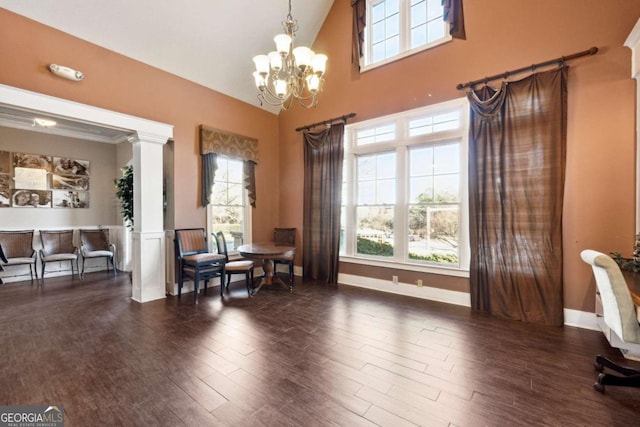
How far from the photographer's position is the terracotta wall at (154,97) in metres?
3.02

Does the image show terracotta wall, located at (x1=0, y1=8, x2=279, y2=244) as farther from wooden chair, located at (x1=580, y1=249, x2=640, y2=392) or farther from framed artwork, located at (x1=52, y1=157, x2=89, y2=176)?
wooden chair, located at (x1=580, y1=249, x2=640, y2=392)

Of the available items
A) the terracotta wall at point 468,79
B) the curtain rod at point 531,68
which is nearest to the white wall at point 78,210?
the terracotta wall at point 468,79

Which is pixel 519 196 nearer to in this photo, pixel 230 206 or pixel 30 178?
pixel 230 206

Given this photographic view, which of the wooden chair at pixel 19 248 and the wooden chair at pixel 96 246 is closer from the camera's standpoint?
the wooden chair at pixel 19 248

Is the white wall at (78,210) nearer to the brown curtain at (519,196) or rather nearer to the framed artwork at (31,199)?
the framed artwork at (31,199)

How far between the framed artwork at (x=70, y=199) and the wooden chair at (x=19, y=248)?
0.74 meters

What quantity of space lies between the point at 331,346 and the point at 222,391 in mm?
1033

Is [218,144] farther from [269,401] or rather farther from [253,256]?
[269,401]

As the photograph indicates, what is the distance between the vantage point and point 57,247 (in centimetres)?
547

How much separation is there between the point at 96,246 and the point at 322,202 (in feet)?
16.3

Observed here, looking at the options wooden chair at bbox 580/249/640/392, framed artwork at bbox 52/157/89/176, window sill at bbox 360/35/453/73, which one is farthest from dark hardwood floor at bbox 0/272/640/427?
window sill at bbox 360/35/453/73

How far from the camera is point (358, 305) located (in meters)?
3.72

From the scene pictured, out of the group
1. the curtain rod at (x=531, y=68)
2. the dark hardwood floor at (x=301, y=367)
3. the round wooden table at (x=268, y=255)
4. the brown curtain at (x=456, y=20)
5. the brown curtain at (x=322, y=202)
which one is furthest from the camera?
the brown curtain at (x=322, y=202)

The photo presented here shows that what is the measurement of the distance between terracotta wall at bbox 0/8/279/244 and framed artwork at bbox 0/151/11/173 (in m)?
3.32
